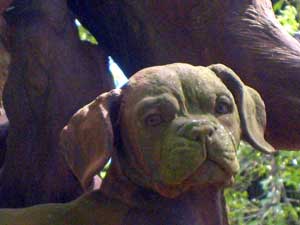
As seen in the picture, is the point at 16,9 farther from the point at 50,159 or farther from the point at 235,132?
the point at 235,132

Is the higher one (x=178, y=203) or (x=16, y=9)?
(x=16, y=9)

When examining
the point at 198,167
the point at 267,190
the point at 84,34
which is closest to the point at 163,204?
the point at 198,167

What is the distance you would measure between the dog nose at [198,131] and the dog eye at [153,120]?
69 mm

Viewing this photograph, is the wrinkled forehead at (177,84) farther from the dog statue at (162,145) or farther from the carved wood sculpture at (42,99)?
the carved wood sculpture at (42,99)

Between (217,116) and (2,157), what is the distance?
2.96ft

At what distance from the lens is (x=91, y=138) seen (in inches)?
116

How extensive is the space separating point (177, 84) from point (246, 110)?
18 centimetres

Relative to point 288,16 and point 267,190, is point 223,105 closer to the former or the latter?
point 288,16

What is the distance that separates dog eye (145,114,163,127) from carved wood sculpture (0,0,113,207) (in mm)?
612

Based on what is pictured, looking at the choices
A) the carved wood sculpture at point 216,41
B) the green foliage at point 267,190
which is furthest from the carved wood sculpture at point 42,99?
the green foliage at point 267,190

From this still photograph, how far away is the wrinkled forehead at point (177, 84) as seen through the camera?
294 centimetres

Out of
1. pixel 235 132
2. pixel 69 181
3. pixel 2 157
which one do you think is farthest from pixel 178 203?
pixel 2 157

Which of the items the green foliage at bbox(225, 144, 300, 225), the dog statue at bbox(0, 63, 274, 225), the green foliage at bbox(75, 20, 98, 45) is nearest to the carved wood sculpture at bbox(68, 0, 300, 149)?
the green foliage at bbox(75, 20, 98, 45)

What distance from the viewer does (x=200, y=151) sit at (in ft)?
9.34
